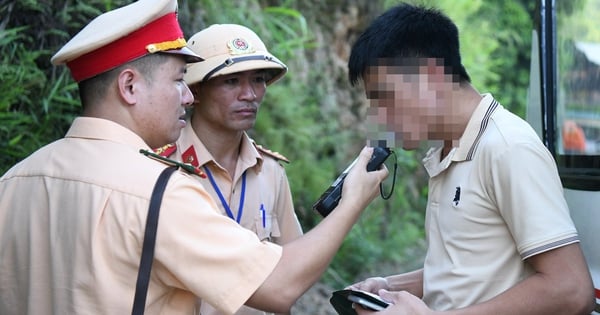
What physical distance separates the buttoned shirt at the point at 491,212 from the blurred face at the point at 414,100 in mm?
111

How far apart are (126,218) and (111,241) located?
77 mm

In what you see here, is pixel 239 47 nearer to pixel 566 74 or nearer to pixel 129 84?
pixel 129 84

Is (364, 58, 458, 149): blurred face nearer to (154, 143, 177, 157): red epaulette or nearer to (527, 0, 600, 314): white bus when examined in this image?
(154, 143, 177, 157): red epaulette

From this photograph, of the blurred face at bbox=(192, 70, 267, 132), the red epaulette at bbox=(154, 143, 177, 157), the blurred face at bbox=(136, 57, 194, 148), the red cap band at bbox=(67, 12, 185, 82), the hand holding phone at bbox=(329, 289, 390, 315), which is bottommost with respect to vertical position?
the hand holding phone at bbox=(329, 289, 390, 315)

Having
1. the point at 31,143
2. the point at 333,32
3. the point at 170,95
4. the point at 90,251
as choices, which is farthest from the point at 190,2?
the point at 90,251

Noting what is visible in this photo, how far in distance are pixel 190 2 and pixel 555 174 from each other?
437cm

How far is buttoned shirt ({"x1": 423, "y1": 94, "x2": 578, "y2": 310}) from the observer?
2.18 m

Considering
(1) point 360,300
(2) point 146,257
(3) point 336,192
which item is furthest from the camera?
(3) point 336,192

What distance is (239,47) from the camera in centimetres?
332

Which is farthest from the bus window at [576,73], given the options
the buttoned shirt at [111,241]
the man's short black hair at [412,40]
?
the buttoned shirt at [111,241]

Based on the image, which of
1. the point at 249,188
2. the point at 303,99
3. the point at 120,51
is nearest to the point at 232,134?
the point at 249,188

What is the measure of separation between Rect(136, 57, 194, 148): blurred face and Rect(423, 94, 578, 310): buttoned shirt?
936 mm

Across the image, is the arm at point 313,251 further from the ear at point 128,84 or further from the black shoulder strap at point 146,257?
the ear at point 128,84

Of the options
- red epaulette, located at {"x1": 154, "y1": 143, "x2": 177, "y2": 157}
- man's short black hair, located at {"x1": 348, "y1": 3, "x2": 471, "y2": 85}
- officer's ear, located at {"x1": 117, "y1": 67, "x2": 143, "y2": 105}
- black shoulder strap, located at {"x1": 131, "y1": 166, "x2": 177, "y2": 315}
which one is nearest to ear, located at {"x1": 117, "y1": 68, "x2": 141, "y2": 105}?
officer's ear, located at {"x1": 117, "y1": 67, "x2": 143, "y2": 105}
